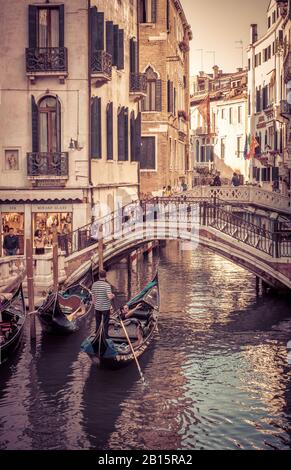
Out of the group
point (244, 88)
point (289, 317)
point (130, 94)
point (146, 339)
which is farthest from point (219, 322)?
point (244, 88)

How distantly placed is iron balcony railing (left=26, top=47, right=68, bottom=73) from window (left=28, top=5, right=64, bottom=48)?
0.18 metres

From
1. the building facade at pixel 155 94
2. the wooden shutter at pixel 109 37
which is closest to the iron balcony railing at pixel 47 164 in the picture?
the wooden shutter at pixel 109 37

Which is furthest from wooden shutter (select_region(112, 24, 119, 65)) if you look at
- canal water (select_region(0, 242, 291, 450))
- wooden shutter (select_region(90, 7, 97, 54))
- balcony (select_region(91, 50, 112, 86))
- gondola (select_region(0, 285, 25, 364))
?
gondola (select_region(0, 285, 25, 364))

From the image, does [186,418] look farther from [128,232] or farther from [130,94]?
[130,94]

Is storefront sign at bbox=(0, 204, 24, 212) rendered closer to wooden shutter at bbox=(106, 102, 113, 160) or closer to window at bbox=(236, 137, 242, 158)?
wooden shutter at bbox=(106, 102, 113, 160)

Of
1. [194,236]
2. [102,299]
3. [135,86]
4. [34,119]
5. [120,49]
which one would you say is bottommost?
[102,299]

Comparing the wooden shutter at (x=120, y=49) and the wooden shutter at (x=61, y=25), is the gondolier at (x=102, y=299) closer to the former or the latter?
the wooden shutter at (x=61, y=25)

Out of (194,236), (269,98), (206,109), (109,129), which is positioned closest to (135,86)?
(109,129)

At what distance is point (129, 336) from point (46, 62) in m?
8.62

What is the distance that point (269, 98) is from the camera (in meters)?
37.0

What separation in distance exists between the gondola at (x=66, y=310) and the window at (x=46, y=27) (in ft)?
20.8

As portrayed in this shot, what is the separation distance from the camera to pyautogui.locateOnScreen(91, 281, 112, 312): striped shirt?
50.5 ft

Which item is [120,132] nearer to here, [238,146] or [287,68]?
[287,68]

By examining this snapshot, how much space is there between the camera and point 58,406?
1312 cm
